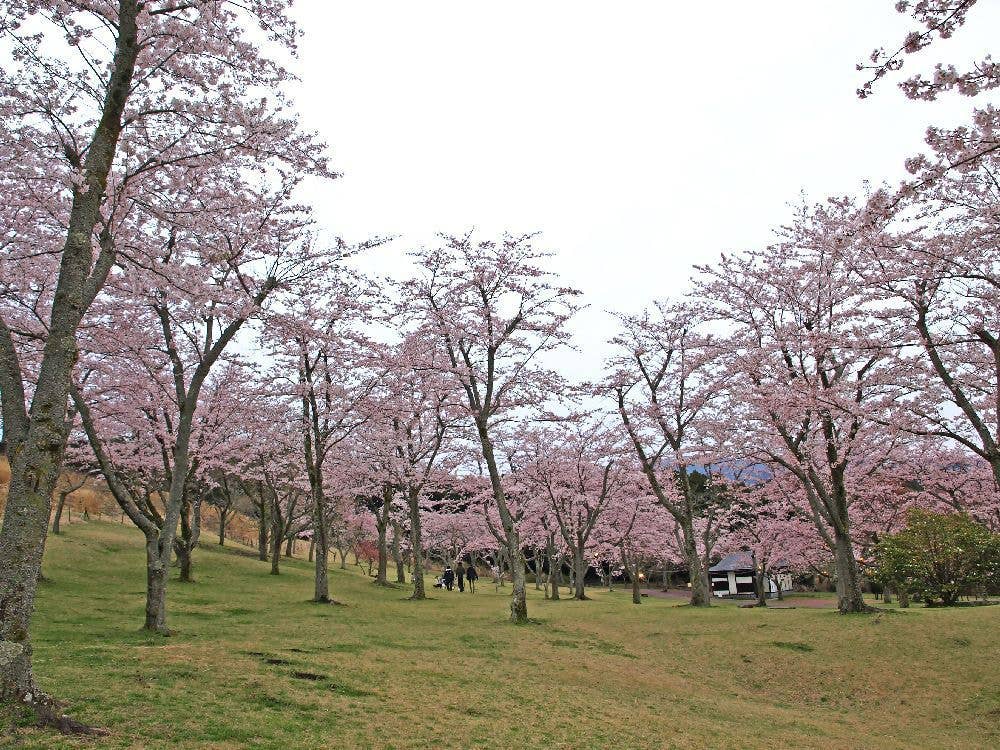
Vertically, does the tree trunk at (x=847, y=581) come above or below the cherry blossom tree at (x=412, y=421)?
below

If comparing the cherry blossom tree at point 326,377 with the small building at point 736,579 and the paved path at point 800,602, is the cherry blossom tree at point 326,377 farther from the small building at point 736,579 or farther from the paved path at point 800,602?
the small building at point 736,579

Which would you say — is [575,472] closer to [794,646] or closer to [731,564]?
[794,646]

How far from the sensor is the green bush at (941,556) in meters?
22.8

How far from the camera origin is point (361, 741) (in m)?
7.16

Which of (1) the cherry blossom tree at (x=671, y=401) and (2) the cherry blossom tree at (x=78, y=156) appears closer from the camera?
(2) the cherry blossom tree at (x=78, y=156)

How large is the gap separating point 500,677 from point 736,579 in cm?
6110

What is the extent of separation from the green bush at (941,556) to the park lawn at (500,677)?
335 centimetres

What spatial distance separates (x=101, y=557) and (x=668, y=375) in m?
25.2

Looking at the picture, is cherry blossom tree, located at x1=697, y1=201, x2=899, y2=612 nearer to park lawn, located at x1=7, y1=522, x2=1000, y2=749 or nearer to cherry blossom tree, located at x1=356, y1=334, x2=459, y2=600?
park lawn, located at x1=7, y1=522, x2=1000, y2=749

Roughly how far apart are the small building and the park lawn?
138ft

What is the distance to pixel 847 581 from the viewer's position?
779 inches

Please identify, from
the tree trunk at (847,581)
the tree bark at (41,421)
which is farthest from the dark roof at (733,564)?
the tree bark at (41,421)

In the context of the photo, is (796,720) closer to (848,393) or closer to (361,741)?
(361,741)

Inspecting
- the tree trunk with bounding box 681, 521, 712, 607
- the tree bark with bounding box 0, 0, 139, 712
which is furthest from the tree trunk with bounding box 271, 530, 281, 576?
the tree bark with bounding box 0, 0, 139, 712
